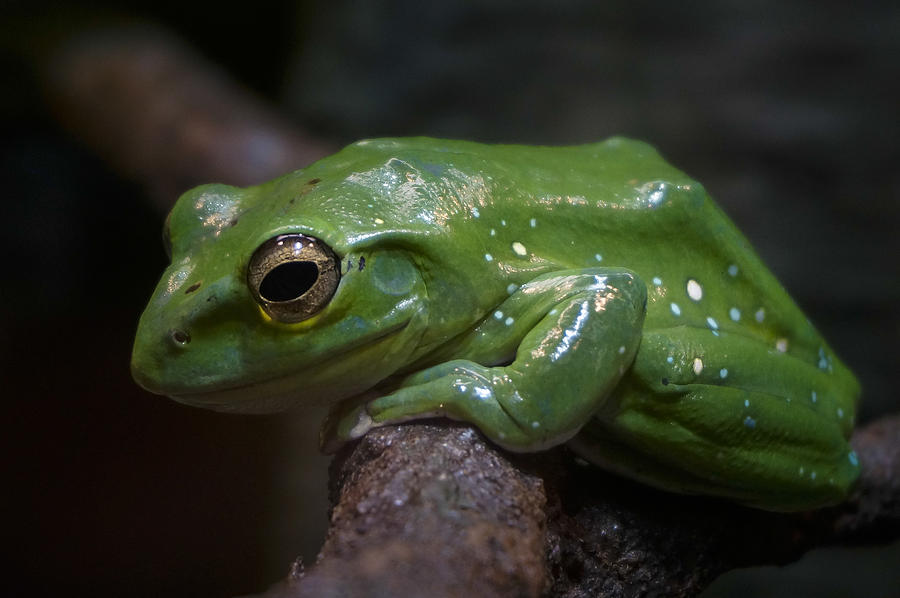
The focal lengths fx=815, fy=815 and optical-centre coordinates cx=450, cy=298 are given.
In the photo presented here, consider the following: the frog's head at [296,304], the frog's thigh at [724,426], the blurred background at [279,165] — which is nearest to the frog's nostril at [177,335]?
the frog's head at [296,304]

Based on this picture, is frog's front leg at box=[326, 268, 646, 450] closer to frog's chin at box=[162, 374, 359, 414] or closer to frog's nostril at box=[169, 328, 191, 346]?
frog's chin at box=[162, 374, 359, 414]

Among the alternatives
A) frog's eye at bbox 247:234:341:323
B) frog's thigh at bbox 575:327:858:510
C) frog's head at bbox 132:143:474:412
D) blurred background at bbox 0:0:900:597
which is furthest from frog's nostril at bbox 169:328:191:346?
blurred background at bbox 0:0:900:597

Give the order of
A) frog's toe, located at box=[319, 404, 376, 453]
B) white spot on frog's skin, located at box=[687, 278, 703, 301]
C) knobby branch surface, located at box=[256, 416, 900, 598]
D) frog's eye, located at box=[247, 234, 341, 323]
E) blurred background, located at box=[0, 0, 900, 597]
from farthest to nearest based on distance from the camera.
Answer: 1. blurred background, located at box=[0, 0, 900, 597]
2. white spot on frog's skin, located at box=[687, 278, 703, 301]
3. frog's toe, located at box=[319, 404, 376, 453]
4. frog's eye, located at box=[247, 234, 341, 323]
5. knobby branch surface, located at box=[256, 416, 900, 598]

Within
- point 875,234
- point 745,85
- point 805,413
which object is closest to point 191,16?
point 745,85

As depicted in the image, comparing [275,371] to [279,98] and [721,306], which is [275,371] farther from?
[279,98]

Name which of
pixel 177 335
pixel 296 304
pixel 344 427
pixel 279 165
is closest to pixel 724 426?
pixel 344 427

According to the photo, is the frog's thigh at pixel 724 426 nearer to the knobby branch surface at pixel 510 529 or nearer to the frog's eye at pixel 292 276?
the knobby branch surface at pixel 510 529
